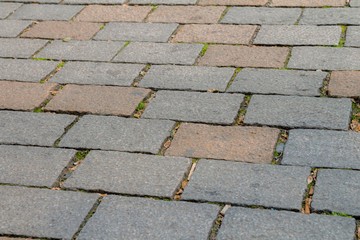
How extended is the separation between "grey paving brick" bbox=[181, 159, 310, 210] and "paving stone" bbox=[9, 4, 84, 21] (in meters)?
2.84

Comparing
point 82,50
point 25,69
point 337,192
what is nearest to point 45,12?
point 82,50

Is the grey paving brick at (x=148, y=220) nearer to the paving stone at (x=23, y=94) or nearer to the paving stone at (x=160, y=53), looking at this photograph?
the paving stone at (x=23, y=94)

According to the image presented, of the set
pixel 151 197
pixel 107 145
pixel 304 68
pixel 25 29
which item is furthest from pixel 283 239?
pixel 25 29

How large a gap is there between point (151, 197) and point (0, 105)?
1565mm

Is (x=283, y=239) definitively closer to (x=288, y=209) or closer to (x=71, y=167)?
(x=288, y=209)

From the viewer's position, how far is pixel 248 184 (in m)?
2.89

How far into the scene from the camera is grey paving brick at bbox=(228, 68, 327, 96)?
3.76m

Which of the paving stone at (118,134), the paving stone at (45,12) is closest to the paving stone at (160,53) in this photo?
the paving stone at (118,134)

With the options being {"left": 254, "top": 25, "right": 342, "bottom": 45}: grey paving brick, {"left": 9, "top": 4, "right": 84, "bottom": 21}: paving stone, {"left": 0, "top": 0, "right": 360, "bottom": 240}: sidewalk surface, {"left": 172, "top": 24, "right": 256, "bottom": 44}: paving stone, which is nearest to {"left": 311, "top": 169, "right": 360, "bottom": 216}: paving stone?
{"left": 0, "top": 0, "right": 360, "bottom": 240}: sidewalk surface

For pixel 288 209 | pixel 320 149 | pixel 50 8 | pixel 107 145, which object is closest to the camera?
pixel 288 209

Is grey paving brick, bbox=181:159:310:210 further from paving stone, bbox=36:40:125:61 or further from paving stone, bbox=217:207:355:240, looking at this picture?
paving stone, bbox=36:40:125:61

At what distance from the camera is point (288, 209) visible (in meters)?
2.71

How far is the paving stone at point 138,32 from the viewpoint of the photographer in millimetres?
4730

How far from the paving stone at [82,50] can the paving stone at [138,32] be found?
131 millimetres
